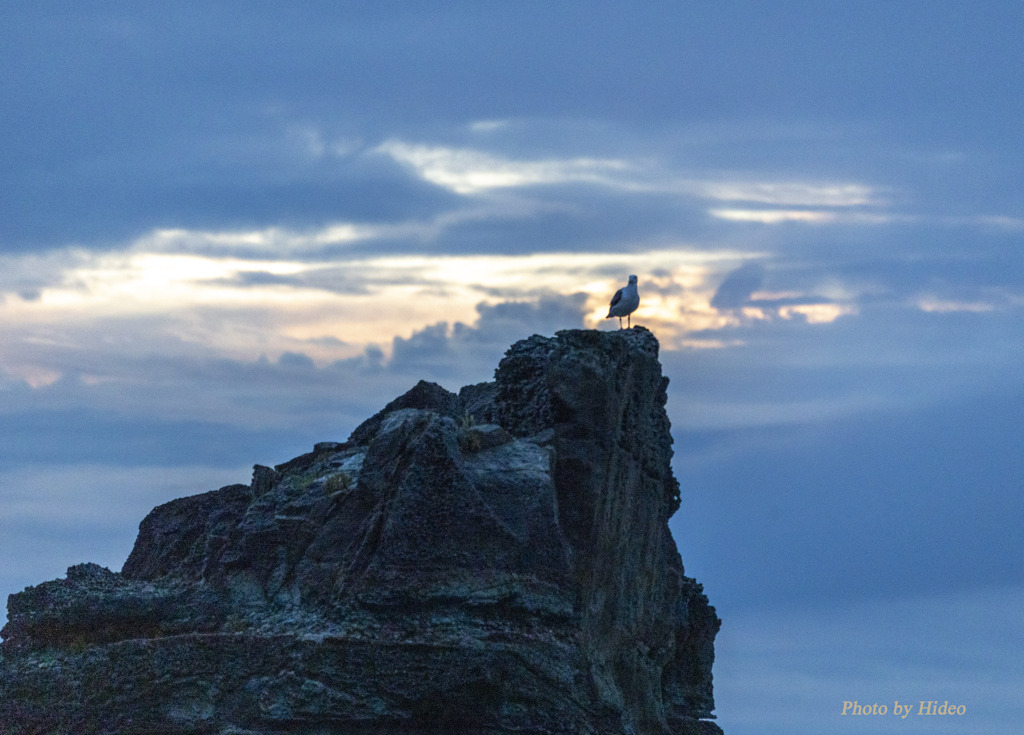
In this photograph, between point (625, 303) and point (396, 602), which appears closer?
point (396, 602)

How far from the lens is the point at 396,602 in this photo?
Answer: 108ft

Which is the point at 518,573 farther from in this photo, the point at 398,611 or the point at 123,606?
the point at 123,606

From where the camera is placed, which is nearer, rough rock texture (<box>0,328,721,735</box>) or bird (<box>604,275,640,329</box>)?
rough rock texture (<box>0,328,721,735</box>)

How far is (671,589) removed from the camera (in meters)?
45.0

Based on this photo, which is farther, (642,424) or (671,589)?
(671,589)

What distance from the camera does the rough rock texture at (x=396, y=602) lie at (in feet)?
107

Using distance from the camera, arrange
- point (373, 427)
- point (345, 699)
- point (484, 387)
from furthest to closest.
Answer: point (484, 387) → point (373, 427) → point (345, 699)

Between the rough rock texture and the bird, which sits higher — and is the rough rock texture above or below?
below

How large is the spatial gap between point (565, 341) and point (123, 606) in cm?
1326

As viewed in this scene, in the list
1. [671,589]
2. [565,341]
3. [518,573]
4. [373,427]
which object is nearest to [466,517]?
[518,573]

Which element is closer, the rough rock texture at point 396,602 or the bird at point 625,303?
the rough rock texture at point 396,602

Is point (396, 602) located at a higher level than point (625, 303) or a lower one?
lower

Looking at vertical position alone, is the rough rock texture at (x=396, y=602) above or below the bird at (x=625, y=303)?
below

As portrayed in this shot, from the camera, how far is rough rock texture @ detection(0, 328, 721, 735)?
107 ft
